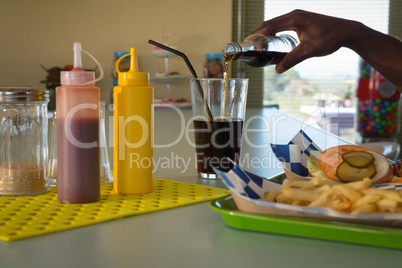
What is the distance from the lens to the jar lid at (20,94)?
0.71 m

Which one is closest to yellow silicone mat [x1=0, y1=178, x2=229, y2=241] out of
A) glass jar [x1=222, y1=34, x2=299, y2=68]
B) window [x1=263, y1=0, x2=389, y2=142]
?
glass jar [x1=222, y1=34, x2=299, y2=68]

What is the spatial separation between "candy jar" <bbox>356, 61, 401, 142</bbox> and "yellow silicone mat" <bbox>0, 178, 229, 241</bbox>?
2853mm

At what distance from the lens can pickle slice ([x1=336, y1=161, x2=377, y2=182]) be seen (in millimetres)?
646

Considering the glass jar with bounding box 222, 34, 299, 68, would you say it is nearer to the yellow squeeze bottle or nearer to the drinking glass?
the drinking glass

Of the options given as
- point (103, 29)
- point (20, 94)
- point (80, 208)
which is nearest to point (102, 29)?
point (103, 29)

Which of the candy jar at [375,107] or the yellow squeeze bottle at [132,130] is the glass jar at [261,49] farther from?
the candy jar at [375,107]

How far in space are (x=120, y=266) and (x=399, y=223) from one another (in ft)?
0.89

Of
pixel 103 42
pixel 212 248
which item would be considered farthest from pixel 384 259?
pixel 103 42

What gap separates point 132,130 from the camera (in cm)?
74

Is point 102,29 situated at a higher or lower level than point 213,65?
higher

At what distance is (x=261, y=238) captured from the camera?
0.52 meters

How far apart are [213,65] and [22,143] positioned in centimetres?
274

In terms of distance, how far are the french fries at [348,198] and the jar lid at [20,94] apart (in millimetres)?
381

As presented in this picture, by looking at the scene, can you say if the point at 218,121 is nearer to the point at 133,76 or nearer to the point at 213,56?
the point at 133,76
